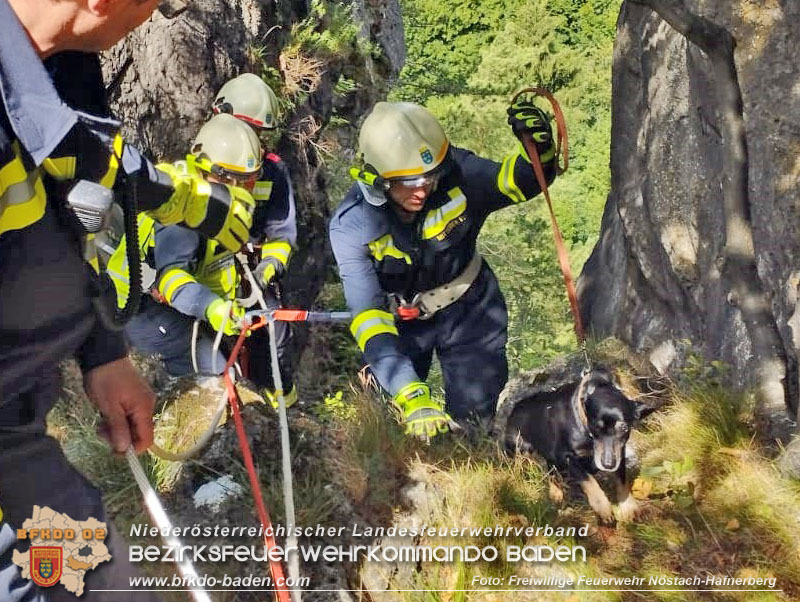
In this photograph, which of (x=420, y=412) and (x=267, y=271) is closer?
(x=420, y=412)

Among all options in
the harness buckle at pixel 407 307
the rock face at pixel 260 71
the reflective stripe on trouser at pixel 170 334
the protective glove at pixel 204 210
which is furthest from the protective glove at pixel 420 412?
the rock face at pixel 260 71

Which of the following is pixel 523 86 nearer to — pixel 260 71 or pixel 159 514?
pixel 260 71

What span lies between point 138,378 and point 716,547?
7.32 feet

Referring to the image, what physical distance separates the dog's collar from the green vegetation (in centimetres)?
1189

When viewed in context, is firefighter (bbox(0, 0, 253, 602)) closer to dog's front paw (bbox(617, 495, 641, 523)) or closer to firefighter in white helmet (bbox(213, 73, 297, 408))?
dog's front paw (bbox(617, 495, 641, 523))

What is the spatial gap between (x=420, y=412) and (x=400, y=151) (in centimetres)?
136

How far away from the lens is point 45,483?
1767 mm

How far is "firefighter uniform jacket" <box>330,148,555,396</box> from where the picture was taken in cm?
369

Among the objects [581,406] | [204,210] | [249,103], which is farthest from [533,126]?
[249,103]

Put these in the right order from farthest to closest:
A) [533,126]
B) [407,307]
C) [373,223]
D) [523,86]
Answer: [523,86], [407,307], [373,223], [533,126]

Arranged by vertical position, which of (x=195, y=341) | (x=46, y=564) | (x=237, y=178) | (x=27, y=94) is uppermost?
(x=27, y=94)

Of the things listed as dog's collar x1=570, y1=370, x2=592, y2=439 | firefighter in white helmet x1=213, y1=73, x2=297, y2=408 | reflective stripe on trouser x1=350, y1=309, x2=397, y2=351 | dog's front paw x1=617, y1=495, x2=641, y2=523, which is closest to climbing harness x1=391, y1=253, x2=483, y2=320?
reflective stripe on trouser x1=350, y1=309, x2=397, y2=351

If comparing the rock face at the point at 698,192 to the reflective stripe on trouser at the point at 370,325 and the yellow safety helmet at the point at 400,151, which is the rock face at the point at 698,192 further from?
the reflective stripe on trouser at the point at 370,325

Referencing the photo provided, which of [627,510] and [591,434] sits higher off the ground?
[591,434]
